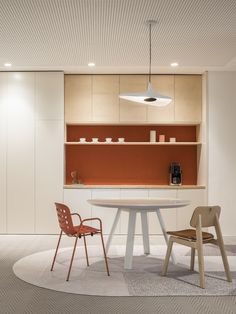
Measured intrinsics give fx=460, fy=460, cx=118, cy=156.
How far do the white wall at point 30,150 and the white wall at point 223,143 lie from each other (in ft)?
7.90

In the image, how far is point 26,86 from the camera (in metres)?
7.40

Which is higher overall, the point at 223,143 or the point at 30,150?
the point at 223,143

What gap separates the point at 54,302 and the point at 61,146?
12.7 ft

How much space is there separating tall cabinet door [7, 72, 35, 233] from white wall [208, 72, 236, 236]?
2.86 metres

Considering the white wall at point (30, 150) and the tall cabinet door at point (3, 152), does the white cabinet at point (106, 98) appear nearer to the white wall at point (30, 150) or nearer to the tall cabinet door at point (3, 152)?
the white wall at point (30, 150)

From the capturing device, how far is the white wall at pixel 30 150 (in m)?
7.32

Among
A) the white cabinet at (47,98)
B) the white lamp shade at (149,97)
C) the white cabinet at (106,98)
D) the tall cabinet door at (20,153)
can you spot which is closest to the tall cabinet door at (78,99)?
the white cabinet at (106,98)

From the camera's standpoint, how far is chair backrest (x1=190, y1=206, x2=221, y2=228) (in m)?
4.33

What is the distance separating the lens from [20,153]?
289 inches

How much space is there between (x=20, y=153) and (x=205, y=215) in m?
3.83

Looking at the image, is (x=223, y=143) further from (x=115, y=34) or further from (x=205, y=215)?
(x=205, y=215)

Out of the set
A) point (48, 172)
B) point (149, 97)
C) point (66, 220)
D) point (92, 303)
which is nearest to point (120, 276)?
point (66, 220)

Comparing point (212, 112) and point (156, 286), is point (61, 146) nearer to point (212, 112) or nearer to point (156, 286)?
point (212, 112)

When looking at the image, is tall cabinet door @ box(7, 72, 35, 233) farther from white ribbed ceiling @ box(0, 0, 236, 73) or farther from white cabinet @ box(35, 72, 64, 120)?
white ribbed ceiling @ box(0, 0, 236, 73)
